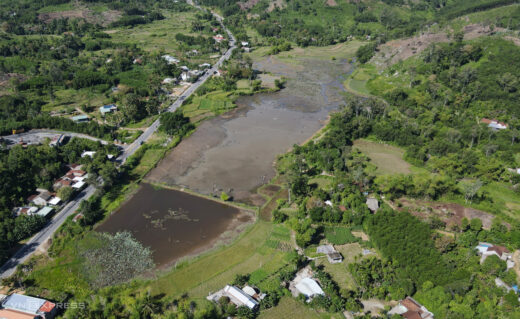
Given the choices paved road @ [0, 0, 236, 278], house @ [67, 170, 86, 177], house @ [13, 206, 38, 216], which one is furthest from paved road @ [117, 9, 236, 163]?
house @ [13, 206, 38, 216]

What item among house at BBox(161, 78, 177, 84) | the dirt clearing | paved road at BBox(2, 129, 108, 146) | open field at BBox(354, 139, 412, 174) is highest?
house at BBox(161, 78, 177, 84)

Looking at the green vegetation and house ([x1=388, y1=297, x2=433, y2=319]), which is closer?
house ([x1=388, y1=297, x2=433, y2=319])

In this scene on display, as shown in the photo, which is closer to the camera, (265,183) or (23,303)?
(23,303)

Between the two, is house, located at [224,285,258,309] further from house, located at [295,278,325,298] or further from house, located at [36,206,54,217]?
house, located at [36,206,54,217]

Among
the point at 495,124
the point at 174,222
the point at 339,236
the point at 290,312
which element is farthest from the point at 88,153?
the point at 495,124

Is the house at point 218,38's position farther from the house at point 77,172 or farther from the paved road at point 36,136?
the house at point 77,172

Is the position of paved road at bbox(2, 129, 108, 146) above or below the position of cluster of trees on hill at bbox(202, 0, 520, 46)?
below

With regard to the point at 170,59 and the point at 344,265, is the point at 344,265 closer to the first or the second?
the point at 344,265
